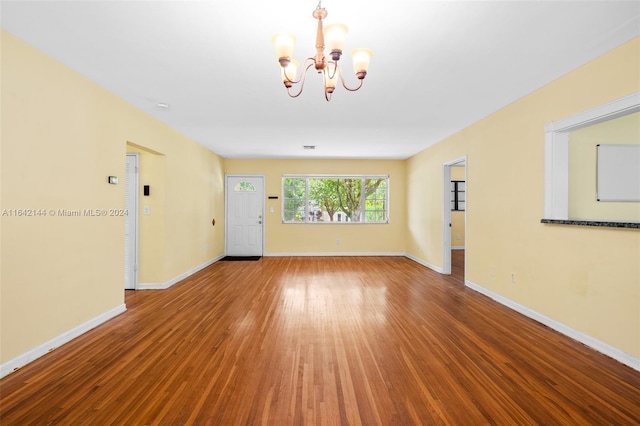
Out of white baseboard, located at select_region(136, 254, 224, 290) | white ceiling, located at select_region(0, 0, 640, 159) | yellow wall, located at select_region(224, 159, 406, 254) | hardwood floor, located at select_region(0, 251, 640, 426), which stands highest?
white ceiling, located at select_region(0, 0, 640, 159)

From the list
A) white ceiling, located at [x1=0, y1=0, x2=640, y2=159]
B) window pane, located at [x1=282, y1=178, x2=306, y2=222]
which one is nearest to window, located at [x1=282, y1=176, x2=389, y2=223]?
window pane, located at [x1=282, y1=178, x2=306, y2=222]

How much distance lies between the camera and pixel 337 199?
7641 mm

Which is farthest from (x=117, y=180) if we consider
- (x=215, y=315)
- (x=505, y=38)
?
(x=505, y=38)

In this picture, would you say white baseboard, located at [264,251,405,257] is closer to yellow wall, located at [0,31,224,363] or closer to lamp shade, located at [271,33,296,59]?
yellow wall, located at [0,31,224,363]

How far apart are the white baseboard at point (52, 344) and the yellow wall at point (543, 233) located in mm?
4700

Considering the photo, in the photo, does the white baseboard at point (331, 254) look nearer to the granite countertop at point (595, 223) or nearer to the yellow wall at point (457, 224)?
the yellow wall at point (457, 224)

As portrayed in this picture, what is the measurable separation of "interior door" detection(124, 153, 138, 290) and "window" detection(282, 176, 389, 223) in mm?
3689

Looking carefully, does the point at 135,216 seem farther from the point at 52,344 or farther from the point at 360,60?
the point at 360,60

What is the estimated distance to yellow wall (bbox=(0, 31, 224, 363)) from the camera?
2.14 metres

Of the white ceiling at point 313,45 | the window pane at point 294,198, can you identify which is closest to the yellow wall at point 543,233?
the white ceiling at point 313,45

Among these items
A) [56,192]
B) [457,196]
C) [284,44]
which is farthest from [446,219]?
[56,192]

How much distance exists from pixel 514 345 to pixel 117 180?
4.44 m

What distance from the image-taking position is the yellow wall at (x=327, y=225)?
7387 mm

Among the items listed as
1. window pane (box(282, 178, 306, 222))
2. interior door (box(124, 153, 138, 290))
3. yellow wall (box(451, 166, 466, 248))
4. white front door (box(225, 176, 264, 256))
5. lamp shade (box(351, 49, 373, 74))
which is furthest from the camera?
yellow wall (box(451, 166, 466, 248))
